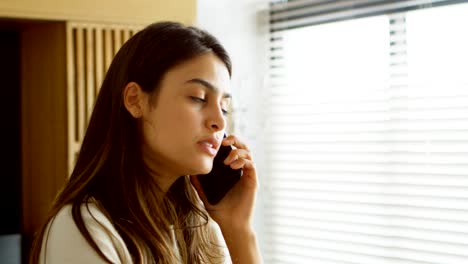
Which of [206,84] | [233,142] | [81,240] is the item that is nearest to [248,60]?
[233,142]

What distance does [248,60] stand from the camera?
301 centimetres

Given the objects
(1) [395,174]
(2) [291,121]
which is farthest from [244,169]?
(2) [291,121]

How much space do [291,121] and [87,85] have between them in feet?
3.26

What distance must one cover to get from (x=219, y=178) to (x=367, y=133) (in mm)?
1027

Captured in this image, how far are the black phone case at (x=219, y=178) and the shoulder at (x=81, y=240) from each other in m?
0.47

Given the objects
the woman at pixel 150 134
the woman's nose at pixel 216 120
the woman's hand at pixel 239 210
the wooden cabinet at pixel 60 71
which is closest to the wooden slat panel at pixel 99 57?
the wooden cabinet at pixel 60 71

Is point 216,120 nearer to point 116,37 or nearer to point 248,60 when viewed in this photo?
point 116,37

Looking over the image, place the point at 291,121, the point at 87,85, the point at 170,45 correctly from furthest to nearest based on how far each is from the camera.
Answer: the point at 291,121
the point at 87,85
the point at 170,45

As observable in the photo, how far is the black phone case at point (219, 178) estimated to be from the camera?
1697mm

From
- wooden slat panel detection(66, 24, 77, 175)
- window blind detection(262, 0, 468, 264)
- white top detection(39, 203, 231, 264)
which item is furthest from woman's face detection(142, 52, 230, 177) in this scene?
window blind detection(262, 0, 468, 264)

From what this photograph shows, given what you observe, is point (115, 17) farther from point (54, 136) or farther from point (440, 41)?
point (440, 41)

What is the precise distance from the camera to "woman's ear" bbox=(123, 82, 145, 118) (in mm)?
1345

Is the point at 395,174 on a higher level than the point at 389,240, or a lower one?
higher

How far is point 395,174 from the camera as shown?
2.46 metres
